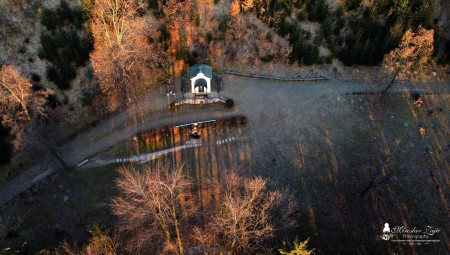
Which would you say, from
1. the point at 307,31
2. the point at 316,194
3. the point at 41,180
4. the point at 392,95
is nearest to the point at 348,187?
the point at 316,194

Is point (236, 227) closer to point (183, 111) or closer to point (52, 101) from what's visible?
point (183, 111)

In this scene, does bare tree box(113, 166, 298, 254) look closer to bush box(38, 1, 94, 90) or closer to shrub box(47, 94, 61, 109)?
shrub box(47, 94, 61, 109)

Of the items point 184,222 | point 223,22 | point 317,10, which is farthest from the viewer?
point 317,10

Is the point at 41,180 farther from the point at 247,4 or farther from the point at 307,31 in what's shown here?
the point at 307,31

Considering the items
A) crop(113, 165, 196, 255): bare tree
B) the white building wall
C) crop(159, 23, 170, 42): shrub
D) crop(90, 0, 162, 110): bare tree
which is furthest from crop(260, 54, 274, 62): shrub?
crop(113, 165, 196, 255): bare tree

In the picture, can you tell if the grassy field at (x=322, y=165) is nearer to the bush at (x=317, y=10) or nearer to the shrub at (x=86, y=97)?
the shrub at (x=86, y=97)

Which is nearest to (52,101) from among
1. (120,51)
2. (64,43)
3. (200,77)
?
(64,43)
